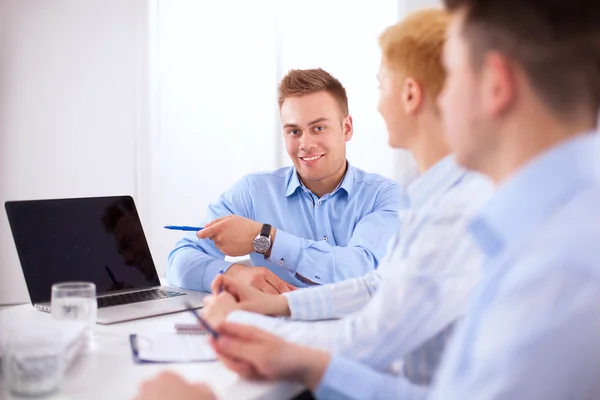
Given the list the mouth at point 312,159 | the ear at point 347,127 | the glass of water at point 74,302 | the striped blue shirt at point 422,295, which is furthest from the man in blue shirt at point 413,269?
the ear at point 347,127

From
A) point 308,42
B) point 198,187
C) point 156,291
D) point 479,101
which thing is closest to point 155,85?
point 198,187

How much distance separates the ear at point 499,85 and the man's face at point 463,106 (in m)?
0.02

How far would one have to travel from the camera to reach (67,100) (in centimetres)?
406

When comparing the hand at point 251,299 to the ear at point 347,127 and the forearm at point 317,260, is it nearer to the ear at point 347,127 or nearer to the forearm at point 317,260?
the forearm at point 317,260

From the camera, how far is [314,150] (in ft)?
7.80

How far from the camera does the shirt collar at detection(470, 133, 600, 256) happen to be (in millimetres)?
715

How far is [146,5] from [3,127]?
1.22 meters

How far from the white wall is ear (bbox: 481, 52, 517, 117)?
3.65 meters

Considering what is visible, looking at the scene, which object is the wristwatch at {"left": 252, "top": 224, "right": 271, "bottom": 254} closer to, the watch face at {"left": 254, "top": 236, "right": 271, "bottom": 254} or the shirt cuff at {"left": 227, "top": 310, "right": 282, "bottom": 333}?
the watch face at {"left": 254, "top": 236, "right": 271, "bottom": 254}

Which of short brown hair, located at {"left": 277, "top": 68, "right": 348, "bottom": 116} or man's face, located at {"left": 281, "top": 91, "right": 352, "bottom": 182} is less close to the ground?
short brown hair, located at {"left": 277, "top": 68, "right": 348, "bottom": 116}

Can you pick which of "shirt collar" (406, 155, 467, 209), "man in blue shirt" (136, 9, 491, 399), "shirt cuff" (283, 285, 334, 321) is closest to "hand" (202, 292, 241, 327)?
"man in blue shirt" (136, 9, 491, 399)

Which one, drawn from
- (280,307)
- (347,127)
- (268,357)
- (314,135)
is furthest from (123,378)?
(347,127)

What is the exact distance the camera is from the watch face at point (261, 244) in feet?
6.49

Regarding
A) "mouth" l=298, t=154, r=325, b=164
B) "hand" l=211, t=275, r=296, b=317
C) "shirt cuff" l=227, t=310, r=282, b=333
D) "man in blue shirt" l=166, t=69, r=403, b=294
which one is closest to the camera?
"shirt cuff" l=227, t=310, r=282, b=333
